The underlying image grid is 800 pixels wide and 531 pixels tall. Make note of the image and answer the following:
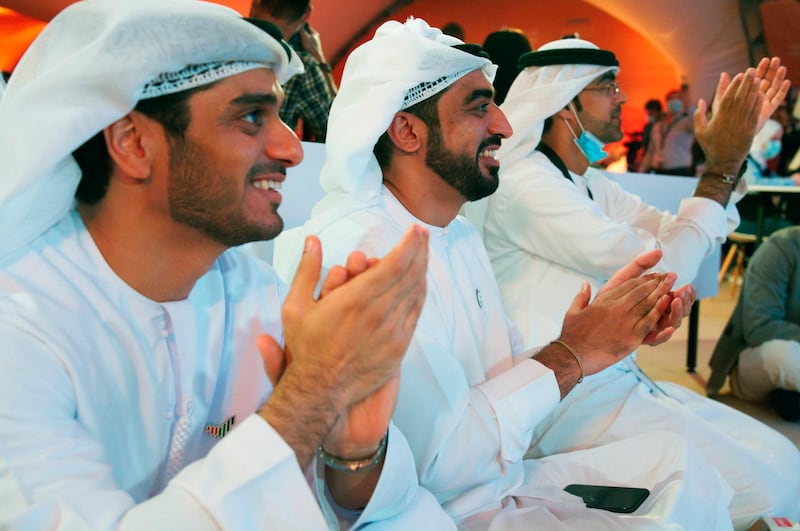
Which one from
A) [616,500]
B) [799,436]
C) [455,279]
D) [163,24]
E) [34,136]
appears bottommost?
[799,436]

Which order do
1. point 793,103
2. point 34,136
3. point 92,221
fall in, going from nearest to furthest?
point 34,136 < point 92,221 < point 793,103

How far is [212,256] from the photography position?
1.35m

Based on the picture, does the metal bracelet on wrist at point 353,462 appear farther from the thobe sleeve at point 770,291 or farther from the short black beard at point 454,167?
the thobe sleeve at point 770,291

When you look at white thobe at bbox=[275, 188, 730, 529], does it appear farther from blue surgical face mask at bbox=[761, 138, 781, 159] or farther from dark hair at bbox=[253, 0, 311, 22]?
blue surgical face mask at bbox=[761, 138, 781, 159]

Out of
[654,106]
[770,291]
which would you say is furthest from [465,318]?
[654,106]

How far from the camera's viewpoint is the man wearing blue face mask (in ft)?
7.48

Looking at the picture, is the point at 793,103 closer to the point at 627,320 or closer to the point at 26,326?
the point at 627,320

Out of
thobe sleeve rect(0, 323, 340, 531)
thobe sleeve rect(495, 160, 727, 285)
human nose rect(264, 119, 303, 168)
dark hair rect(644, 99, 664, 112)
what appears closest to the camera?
thobe sleeve rect(0, 323, 340, 531)

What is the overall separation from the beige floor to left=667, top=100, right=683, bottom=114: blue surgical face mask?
138 inches

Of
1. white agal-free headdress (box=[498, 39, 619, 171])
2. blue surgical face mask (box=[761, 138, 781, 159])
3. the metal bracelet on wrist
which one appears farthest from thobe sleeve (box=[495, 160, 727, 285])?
blue surgical face mask (box=[761, 138, 781, 159])

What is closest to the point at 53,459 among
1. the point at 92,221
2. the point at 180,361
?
the point at 180,361

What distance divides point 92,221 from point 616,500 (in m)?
1.34

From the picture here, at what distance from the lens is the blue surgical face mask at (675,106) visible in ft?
30.3

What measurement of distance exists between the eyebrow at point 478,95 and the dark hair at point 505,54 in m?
1.74
